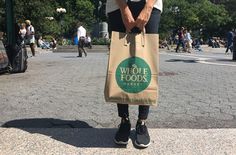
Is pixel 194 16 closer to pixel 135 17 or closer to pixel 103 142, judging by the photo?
pixel 135 17

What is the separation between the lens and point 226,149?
426 cm

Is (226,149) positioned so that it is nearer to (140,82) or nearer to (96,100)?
(140,82)

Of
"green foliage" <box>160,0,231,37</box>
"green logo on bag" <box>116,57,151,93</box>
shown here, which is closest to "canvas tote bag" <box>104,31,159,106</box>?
"green logo on bag" <box>116,57,151,93</box>

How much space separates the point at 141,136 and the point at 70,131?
86cm

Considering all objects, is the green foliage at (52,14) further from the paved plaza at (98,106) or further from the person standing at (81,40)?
the paved plaza at (98,106)

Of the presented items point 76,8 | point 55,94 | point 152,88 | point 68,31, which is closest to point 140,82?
point 152,88

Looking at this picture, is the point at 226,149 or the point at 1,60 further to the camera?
the point at 1,60

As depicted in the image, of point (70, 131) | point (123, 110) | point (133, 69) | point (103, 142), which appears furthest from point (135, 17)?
point (70, 131)

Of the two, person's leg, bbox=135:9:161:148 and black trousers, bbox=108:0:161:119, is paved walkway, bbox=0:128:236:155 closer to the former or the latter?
person's leg, bbox=135:9:161:148

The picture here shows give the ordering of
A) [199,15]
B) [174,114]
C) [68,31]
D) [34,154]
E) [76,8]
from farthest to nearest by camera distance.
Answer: [199,15] < [76,8] < [68,31] < [174,114] < [34,154]

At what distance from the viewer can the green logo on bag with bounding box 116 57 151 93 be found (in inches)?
167

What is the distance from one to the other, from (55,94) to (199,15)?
81.0 meters

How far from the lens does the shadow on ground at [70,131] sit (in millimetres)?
4477

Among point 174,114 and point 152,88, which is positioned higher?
point 152,88
